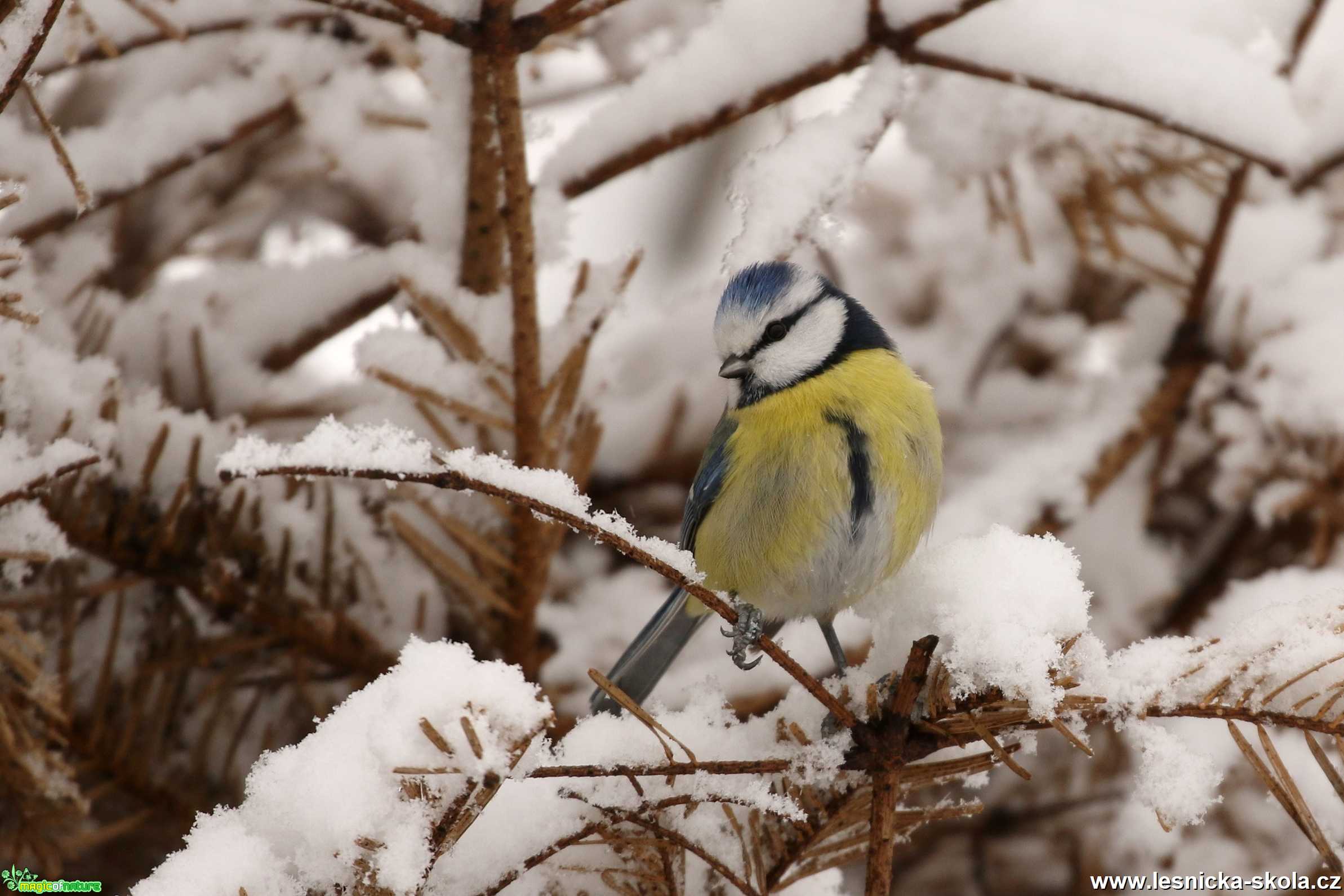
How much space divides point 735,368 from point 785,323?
0.11 metres

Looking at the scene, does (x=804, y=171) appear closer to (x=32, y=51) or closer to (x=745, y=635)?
(x=745, y=635)

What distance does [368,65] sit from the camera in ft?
5.43

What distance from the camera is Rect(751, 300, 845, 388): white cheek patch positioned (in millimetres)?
1605

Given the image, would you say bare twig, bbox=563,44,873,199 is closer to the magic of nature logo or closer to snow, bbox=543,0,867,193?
snow, bbox=543,0,867,193

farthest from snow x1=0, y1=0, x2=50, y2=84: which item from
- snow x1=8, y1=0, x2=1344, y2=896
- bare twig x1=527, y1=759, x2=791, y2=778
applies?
bare twig x1=527, y1=759, x2=791, y2=778

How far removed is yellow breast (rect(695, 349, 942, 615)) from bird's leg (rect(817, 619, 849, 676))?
5cm

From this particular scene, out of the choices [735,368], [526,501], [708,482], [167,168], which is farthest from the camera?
[735,368]

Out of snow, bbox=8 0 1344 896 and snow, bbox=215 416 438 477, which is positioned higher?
snow, bbox=8 0 1344 896

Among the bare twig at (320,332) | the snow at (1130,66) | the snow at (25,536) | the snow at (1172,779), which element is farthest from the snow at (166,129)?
the snow at (1172,779)

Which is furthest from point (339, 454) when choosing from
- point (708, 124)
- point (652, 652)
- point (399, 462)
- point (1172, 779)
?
point (652, 652)

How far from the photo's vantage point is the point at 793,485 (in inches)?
55.7

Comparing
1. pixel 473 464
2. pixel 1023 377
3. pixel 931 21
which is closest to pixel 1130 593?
pixel 1023 377

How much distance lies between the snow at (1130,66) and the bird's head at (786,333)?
41 cm

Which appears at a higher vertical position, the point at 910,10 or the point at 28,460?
the point at 910,10
